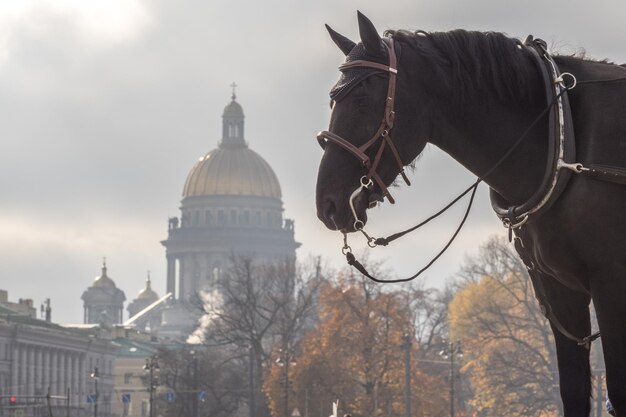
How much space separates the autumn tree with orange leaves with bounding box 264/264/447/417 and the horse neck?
6254 cm

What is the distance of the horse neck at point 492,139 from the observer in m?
8.25

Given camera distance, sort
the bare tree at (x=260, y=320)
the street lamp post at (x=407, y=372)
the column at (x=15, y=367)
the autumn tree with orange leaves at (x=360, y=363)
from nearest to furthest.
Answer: the street lamp post at (x=407, y=372) → the autumn tree with orange leaves at (x=360, y=363) → the bare tree at (x=260, y=320) → the column at (x=15, y=367)

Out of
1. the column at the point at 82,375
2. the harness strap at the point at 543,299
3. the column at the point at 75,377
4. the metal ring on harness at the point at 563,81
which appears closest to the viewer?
the metal ring on harness at the point at 563,81

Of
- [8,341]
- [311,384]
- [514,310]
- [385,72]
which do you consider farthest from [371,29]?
[8,341]

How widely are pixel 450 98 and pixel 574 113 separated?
0.55 m

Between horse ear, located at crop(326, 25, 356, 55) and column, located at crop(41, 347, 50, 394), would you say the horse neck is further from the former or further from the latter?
column, located at crop(41, 347, 50, 394)

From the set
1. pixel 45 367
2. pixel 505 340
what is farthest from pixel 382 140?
pixel 45 367

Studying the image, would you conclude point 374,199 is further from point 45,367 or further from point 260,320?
point 45,367

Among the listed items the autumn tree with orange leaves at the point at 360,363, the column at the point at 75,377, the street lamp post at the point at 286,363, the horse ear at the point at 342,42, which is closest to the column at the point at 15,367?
the column at the point at 75,377

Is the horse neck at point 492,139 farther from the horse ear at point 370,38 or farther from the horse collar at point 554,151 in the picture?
the horse ear at point 370,38

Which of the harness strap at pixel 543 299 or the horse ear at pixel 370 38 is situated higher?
the horse ear at pixel 370 38

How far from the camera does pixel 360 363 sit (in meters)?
73.3

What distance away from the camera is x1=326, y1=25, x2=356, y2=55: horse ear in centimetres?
841

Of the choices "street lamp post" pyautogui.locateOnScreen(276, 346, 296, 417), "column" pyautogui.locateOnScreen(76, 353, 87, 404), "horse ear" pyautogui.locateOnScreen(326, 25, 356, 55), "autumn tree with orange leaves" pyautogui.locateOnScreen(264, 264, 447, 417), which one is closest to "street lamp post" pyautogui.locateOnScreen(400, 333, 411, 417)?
"autumn tree with orange leaves" pyautogui.locateOnScreen(264, 264, 447, 417)
